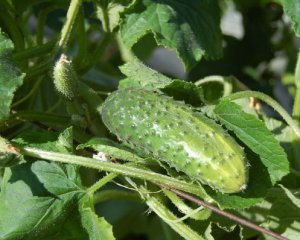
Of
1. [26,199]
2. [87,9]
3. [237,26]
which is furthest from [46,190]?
[237,26]

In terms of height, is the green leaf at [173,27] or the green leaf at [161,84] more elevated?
the green leaf at [173,27]

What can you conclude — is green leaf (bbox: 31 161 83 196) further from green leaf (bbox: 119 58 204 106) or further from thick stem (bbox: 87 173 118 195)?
green leaf (bbox: 119 58 204 106)

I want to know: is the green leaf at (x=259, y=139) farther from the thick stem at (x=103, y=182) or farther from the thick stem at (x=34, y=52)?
the thick stem at (x=34, y=52)

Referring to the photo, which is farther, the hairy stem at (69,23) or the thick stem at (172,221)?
the hairy stem at (69,23)

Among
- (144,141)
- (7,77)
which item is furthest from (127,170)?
(7,77)

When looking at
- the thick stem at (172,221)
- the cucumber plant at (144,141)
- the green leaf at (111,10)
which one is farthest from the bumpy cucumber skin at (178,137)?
the green leaf at (111,10)

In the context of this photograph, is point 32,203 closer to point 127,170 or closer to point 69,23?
point 127,170

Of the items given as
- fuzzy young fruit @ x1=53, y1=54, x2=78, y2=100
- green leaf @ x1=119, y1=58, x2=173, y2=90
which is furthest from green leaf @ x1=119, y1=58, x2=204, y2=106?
fuzzy young fruit @ x1=53, y1=54, x2=78, y2=100
